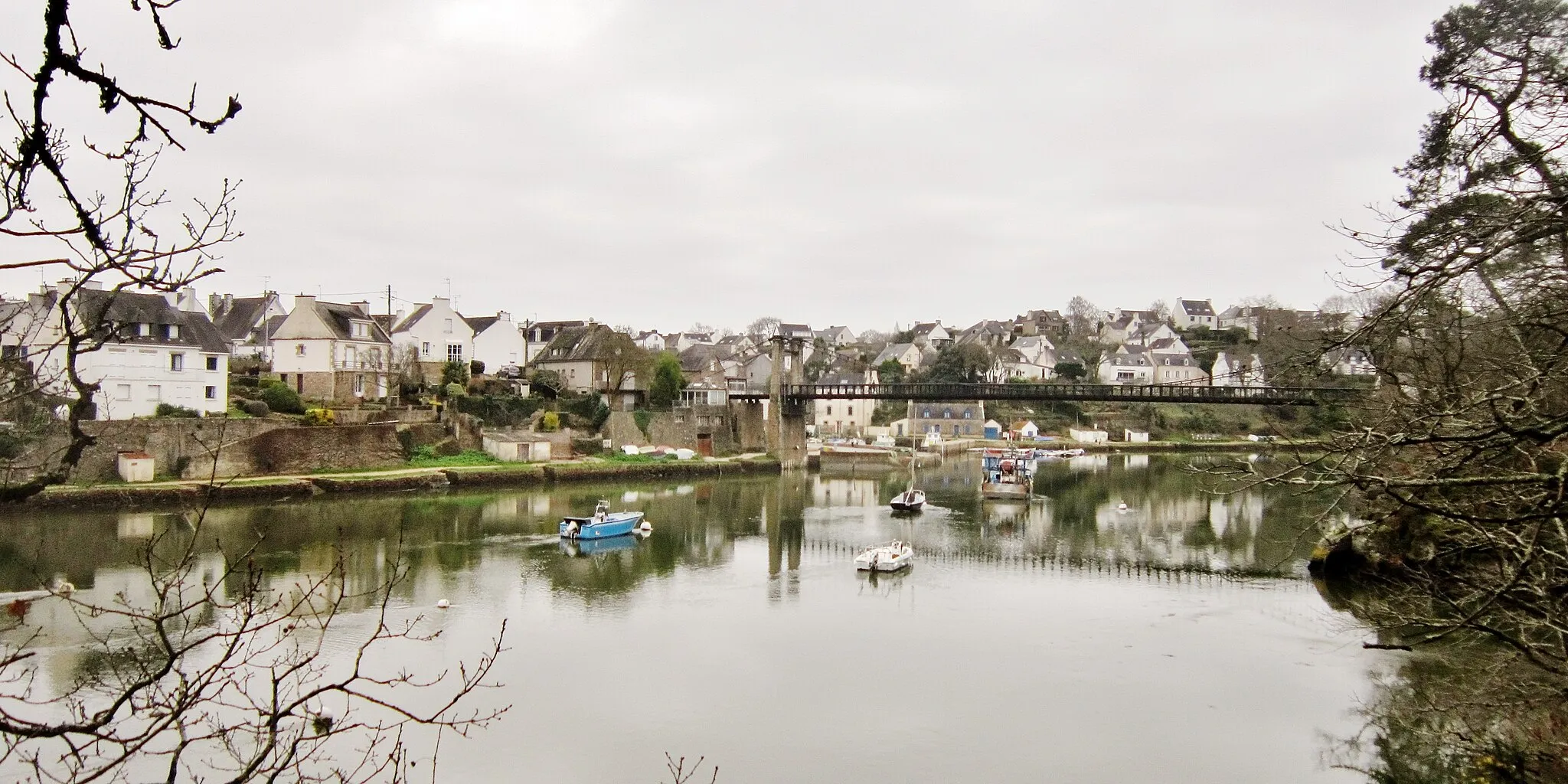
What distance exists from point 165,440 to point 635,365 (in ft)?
73.3

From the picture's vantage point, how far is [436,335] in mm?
50781

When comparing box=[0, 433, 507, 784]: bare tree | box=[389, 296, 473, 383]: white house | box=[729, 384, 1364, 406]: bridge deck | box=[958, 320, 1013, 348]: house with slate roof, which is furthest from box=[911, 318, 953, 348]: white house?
box=[0, 433, 507, 784]: bare tree

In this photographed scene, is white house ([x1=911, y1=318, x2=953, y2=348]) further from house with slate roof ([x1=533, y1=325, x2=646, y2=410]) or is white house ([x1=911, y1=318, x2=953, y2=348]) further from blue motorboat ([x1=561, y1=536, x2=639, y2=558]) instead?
blue motorboat ([x1=561, y1=536, x2=639, y2=558])

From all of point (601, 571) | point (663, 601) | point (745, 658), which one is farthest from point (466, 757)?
point (601, 571)

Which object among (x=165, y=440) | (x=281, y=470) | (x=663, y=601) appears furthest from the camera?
(x=281, y=470)

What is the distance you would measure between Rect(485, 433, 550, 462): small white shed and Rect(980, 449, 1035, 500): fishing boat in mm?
18330

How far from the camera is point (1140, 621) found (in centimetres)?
1955

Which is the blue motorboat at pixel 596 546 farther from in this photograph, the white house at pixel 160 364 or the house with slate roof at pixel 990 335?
the house with slate roof at pixel 990 335

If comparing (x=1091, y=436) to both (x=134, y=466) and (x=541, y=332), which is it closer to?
(x=541, y=332)

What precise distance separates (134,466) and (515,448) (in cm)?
1424

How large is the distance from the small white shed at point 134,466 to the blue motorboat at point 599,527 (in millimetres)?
14344

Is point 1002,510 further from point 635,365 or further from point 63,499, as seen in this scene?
point 63,499

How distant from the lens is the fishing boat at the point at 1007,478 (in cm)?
3941

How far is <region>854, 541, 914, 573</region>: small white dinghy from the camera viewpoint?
944 inches
